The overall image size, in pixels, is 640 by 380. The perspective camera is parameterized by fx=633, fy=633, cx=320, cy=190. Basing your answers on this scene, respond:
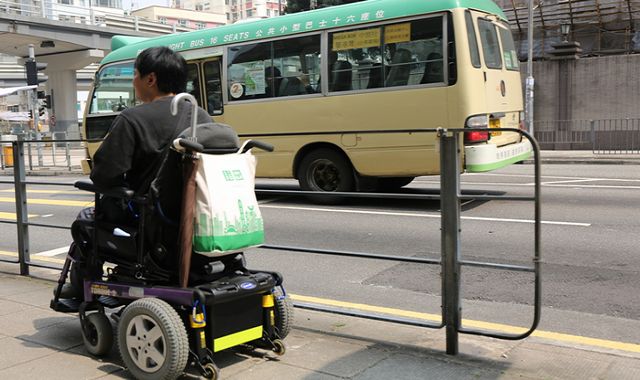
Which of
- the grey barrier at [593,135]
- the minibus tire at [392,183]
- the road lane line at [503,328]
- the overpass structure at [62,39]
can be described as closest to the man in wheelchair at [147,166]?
the road lane line at [503,328]

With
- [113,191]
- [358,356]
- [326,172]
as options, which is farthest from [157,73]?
[326,172]

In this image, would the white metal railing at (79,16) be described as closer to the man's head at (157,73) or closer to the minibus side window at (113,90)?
the minibus side window at (113,90)

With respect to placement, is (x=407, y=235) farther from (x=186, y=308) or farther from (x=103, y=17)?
(x=103, y=17)

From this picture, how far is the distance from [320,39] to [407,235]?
422 cm

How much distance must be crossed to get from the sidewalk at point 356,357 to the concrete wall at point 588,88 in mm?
21080

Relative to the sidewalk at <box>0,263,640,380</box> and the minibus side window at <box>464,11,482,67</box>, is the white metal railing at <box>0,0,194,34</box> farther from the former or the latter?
the sidewalk at <box>0,263,640,380</box>

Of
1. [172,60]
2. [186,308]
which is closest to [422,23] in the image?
[172,60]

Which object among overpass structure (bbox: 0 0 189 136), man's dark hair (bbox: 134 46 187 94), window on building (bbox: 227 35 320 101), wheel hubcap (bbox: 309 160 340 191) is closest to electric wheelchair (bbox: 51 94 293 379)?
man's dark hair (bbox: 134 46 187 94)

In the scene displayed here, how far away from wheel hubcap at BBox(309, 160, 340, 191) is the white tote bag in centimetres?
703

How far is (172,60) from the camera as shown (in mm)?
3604

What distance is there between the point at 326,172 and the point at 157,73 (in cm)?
707

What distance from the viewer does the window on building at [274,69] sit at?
34.7 feet

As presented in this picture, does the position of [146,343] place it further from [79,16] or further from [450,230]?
[79,16]

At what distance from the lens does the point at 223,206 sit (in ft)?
10.8
